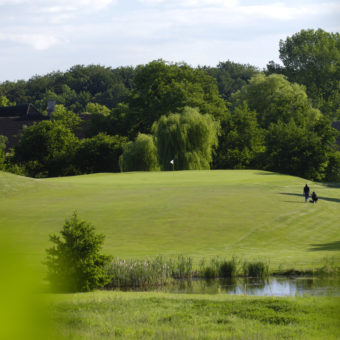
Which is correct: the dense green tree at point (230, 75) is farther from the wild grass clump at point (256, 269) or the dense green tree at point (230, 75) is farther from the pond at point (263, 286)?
the pond at point (263, 286)

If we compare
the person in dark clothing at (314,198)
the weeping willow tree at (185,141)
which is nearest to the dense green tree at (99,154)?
the weeping willow tree at (185,141)

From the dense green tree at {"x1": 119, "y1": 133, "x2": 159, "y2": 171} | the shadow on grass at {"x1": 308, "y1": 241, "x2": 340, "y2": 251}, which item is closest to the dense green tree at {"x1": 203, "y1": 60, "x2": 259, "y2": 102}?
the dense green tree at {"x1": 119, "y1": 133, "x2": 159, "y2": 171}

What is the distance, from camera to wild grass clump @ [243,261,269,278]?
74.0 feet

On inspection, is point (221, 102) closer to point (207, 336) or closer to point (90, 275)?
point (90, 275)

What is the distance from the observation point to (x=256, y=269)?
892 inches

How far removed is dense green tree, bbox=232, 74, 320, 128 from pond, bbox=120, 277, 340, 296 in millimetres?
54544

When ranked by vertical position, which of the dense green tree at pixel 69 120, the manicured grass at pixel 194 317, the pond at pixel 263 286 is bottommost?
the pond at pixel 263 286

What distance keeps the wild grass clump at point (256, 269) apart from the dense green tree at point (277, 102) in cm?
5351

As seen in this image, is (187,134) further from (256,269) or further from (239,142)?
(256,269)

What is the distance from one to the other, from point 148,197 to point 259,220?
28.7 feet

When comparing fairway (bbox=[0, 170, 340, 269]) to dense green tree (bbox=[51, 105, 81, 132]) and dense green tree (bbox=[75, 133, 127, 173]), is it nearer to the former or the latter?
dense green tree (bbox=[75, 133, 127, 173])

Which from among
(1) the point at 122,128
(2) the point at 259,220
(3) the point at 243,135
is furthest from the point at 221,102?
(2) the point at 259,220

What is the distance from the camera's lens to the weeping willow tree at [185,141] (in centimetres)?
6353

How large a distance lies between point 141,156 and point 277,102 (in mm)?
25519
